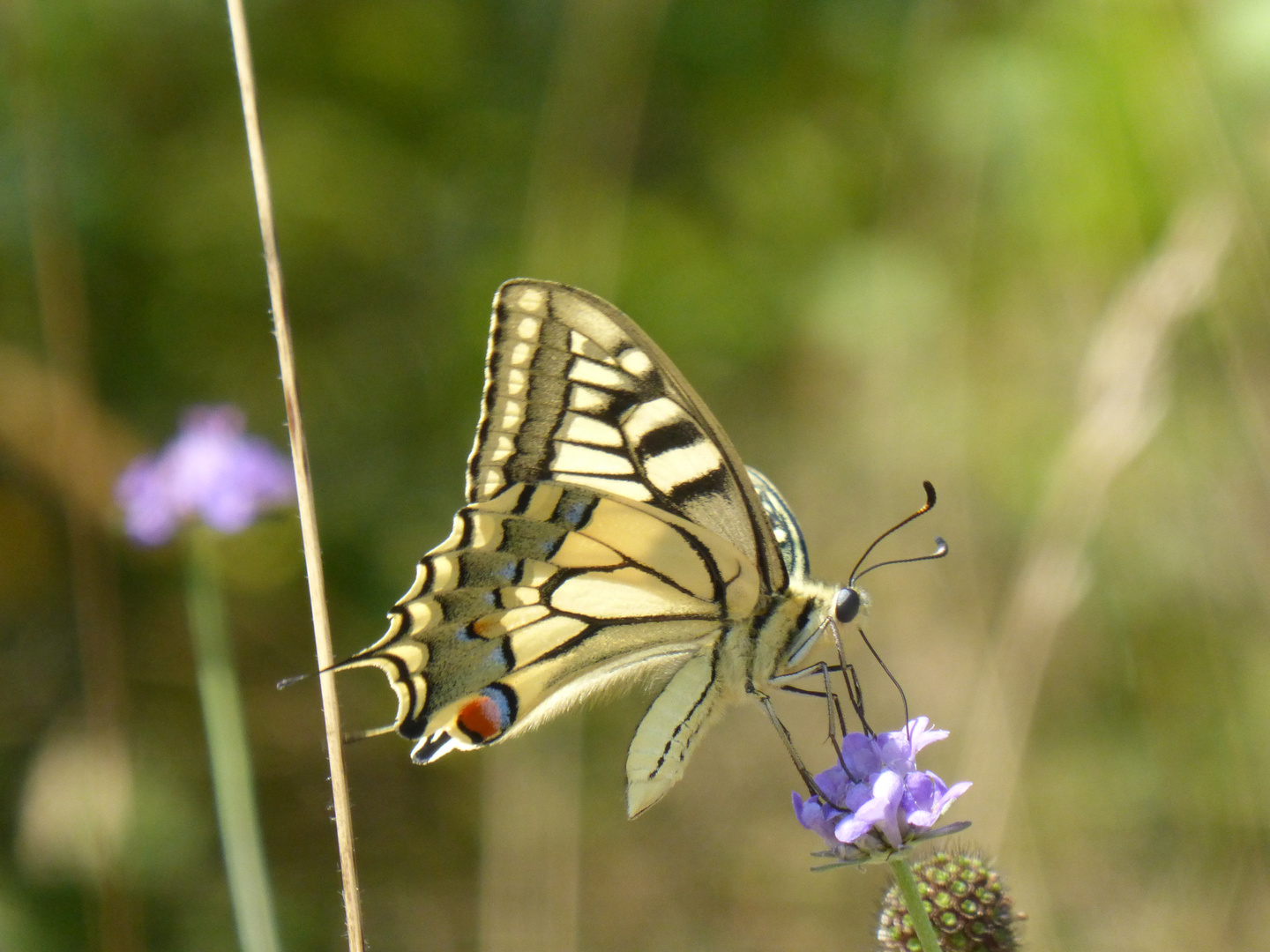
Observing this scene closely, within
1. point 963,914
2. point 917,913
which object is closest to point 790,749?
point 963,914

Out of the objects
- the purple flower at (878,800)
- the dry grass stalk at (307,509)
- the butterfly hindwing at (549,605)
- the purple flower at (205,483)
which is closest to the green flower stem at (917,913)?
the purple flower at (878,800)

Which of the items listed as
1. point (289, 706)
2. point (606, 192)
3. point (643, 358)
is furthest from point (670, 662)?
point (606, 192)

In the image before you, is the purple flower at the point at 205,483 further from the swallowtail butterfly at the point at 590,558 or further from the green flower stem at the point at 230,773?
the swallowtail butterfly at the point at 590,558

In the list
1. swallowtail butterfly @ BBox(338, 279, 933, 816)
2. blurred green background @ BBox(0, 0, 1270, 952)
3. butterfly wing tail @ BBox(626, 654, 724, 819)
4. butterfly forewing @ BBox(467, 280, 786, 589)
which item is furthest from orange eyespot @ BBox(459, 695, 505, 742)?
blurred green background @ BBox(0, 0, 1270, 952)

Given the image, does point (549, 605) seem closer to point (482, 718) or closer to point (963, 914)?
point (482, 718)

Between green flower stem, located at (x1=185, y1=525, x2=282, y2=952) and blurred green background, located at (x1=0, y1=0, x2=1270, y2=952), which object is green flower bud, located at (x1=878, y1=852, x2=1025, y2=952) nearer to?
green flower stem, located at (x1=185, y1=525, x2=282, y2=952)

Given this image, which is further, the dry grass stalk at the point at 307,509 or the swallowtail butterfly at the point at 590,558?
the swallowtail butterfly at the point at 590,558

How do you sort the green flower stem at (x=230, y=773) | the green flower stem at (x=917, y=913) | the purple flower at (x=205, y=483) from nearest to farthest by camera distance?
1. the green flower stem at (x=917, y=913)
2. the green flower stem at (x=230, y=773)
3. the purple flower at (x=205, y=483)
